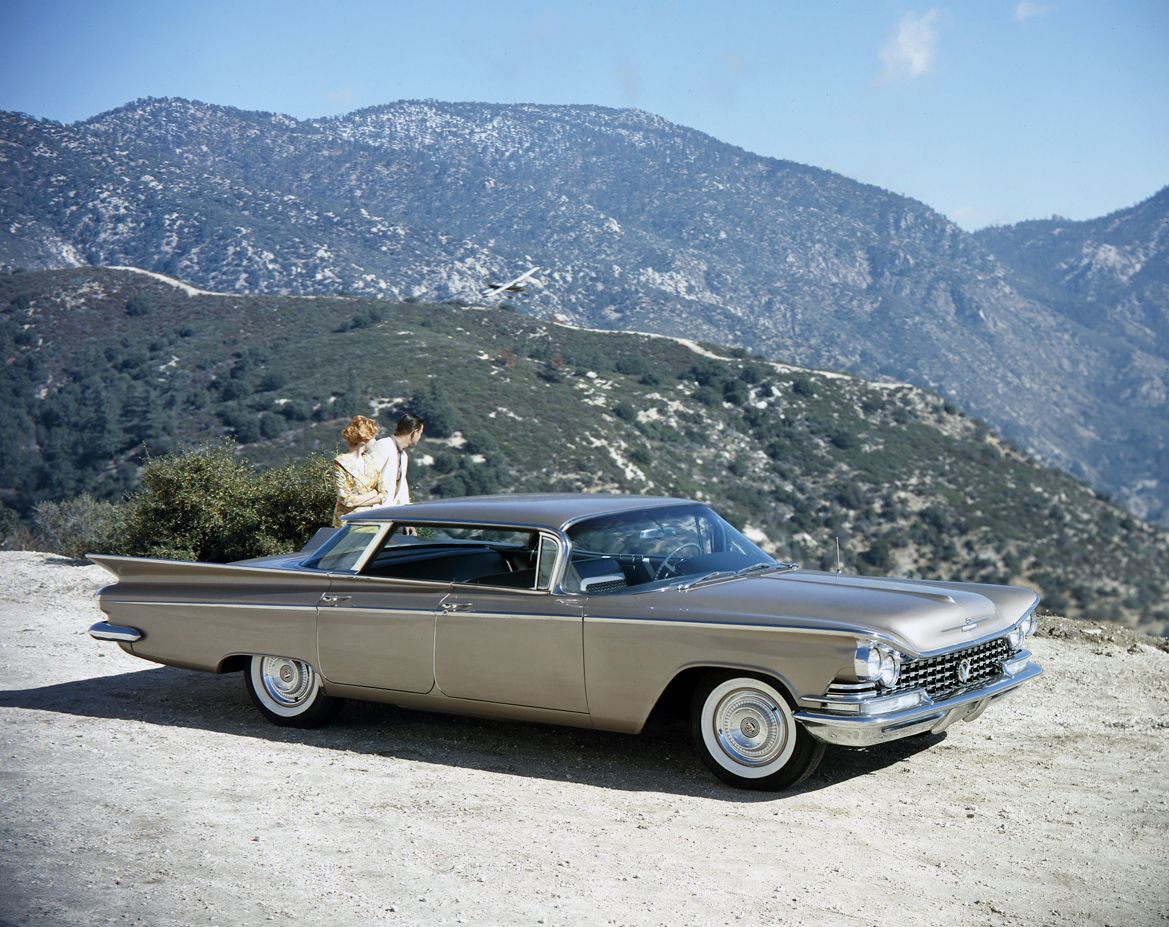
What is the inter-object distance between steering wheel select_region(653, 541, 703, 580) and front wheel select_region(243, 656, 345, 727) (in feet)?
6.54

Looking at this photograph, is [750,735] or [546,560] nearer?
[750,735]

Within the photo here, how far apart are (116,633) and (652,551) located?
10.7ft

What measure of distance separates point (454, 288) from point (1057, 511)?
58.7 m

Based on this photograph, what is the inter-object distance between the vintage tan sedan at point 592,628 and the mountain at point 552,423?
30929 mm

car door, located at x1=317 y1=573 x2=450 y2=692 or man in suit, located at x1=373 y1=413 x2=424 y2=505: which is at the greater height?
man in suit, located at x1=373 y1=413 x2=424 y2=505

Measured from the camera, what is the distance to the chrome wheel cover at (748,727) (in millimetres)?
5156

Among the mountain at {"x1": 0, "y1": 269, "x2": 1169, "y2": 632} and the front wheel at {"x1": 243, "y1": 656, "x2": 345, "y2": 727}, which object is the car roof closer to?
the front wheel at {"x1": 243, "y1": 656, "x2": 345, "y2": 727}

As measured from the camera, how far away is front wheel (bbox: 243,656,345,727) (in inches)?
253

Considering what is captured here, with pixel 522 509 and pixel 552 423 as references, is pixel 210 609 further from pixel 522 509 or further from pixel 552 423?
pixel 552 423

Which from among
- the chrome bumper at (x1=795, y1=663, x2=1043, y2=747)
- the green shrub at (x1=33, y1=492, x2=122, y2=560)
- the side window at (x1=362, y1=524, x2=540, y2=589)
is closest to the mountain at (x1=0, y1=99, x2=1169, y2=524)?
the green shrub at (x1=33, y1=492, x2=122, y2=560)

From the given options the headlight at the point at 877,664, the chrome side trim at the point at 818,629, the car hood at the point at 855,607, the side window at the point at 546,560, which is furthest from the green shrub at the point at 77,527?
the headlight at the point at 877,664

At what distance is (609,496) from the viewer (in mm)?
6578

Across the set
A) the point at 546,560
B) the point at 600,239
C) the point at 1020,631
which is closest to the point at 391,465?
the point at 546,560

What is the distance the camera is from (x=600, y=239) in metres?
130
